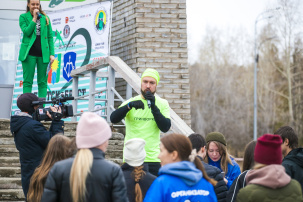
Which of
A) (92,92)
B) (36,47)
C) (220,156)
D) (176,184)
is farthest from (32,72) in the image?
(176,184)

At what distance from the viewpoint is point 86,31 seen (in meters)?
12.2

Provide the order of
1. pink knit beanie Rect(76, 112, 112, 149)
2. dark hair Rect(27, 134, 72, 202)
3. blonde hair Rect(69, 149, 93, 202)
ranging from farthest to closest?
dark hair Rect(27, 134, 72, 202), pink knit beanie Rect(76, 112, 112, 149), blonde hair Rect(69, 149, 93, 202)

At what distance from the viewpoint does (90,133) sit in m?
3.88

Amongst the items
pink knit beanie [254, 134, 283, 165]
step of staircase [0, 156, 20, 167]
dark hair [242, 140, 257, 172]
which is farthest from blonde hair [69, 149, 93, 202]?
step of staircase [0, 156, 20, 167]

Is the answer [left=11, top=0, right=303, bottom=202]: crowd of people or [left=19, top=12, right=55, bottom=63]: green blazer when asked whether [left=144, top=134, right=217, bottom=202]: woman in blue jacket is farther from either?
[left=19, top=12, right=55, bottom=63]: green blazer

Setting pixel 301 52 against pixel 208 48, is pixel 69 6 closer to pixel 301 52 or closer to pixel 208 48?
pixel 301 52

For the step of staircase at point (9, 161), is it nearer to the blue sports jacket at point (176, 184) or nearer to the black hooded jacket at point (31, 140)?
the black hooded jacket at point (31, 140)

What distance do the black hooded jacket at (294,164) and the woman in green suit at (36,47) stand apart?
15.4ft

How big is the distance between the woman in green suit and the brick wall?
3061 mm

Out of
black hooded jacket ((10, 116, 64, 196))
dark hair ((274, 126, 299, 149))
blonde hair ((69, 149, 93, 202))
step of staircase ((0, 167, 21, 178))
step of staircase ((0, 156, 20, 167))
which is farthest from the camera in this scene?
step of staircase ((0, 156, 20, 167))

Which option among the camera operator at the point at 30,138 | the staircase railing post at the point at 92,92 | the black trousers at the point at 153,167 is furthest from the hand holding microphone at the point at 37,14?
the black trousers at the point at 153,167

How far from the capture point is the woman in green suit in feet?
29.2

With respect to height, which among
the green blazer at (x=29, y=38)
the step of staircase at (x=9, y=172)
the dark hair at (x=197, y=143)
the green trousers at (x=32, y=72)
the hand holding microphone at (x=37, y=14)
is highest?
the hand holding microphone at (x=37, y=14)

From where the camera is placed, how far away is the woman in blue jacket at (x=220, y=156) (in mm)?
6395
